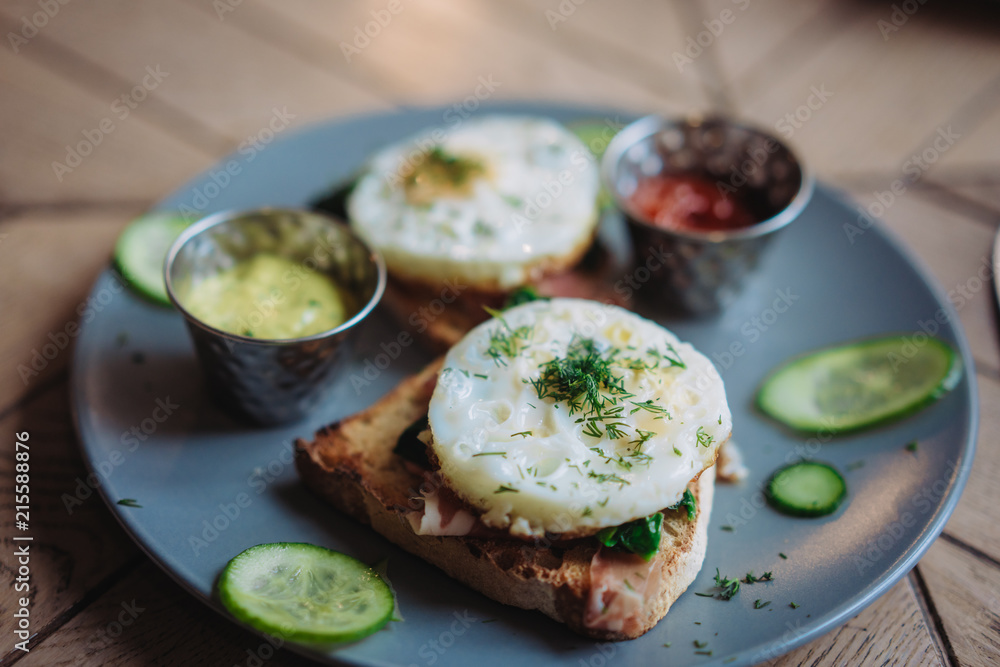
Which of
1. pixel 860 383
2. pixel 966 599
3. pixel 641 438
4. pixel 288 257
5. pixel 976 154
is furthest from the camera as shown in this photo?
pixel 976 154

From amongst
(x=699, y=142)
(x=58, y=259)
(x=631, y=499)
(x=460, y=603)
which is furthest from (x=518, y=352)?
(x=58, y=259)

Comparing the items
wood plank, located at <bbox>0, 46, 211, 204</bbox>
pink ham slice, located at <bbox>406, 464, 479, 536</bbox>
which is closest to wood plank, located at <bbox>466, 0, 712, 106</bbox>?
wood plank, located at <bbox>0, 46, 211, 204</bbox>

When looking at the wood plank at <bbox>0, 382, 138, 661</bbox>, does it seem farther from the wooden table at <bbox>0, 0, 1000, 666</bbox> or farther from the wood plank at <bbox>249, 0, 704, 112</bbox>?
the wood plank at <bbox>249, 0, 704, 112</bbox>

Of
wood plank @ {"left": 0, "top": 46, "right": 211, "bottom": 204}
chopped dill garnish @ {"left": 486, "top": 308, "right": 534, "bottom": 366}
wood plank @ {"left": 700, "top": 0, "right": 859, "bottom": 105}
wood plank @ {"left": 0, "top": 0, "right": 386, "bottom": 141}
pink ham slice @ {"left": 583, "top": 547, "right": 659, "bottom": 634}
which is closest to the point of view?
pink ham slice @ {"left": 583, "top": 547, "right": 659, "bottom": 634}

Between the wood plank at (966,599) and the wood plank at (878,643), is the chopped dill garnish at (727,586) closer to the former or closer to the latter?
the wood plank at (878,643)

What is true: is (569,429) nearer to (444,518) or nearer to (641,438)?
(641,438)

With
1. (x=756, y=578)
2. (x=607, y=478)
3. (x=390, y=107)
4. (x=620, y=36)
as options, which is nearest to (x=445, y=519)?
(x=607, y=478)

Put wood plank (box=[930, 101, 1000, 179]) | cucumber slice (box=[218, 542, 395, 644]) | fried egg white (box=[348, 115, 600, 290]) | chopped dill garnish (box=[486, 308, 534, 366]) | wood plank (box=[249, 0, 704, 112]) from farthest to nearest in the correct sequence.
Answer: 1. wood plank (box=[249, 0, 704, 112])
2. wood plank (box=[930, 101, 1000, 179])
3. fried egg white (box=[348, 115, 600, 290])
4. chopped dill garnish (box=[486, 308, 534, 366])
5. cucumber slice (box=[218, 542, 395, 644])
